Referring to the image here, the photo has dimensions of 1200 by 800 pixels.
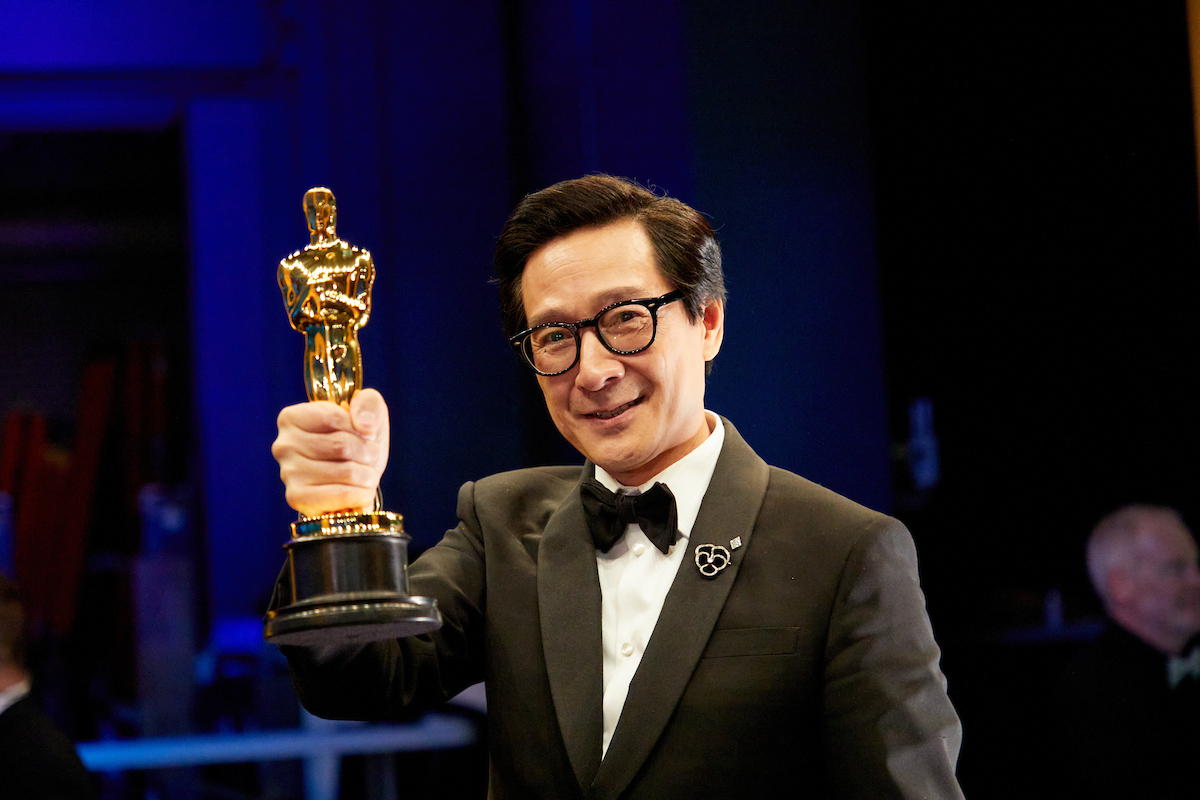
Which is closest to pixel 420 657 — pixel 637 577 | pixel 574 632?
pixel 574 632

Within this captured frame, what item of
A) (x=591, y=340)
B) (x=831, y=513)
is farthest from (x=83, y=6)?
(x=831, y=513)

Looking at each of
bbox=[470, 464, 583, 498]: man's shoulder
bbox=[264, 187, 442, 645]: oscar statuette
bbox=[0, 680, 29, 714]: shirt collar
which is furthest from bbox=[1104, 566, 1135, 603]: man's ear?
bbox=[0, 680, 29, 714]: shirt collar

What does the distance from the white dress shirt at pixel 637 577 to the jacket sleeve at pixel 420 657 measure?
22cm

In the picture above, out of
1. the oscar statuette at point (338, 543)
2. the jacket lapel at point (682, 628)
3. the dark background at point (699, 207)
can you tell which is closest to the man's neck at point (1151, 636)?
the dark background at point (699, 207)

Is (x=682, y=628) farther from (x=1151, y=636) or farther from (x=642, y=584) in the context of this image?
(x=1151, y=636)

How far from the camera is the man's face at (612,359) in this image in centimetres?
178

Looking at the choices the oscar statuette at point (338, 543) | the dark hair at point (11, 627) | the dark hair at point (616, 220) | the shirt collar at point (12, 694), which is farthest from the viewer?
the dark hair at point (11, 627)

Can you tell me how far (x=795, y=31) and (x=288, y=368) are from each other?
1766mm

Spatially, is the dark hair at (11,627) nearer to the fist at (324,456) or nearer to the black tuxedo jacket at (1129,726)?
the fist at (324,456)

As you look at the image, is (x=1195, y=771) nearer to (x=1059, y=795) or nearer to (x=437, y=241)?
(x=1059, y=795)

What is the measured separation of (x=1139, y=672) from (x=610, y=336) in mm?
1806

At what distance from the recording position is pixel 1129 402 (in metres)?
2.70

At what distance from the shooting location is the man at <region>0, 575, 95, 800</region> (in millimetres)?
3059

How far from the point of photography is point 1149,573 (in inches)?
114
